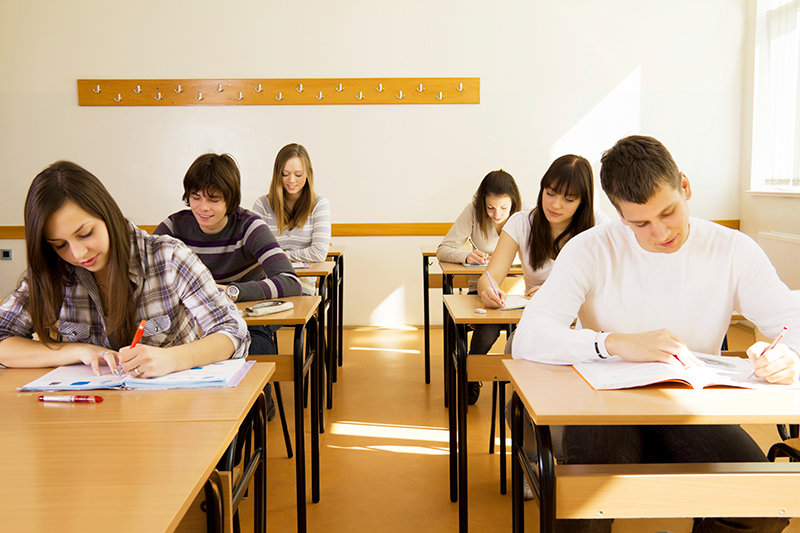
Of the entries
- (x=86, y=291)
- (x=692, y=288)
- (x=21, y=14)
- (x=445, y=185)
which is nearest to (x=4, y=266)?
(x=21, y=14)

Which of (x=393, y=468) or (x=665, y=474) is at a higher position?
(x=665, y=474)

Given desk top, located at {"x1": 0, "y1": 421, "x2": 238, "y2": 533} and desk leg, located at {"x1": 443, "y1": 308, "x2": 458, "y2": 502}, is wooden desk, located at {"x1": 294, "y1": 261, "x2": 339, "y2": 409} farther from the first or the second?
desk top, located at {"x1": 0, "y1": 421, "x2": 238, "y2": 533}

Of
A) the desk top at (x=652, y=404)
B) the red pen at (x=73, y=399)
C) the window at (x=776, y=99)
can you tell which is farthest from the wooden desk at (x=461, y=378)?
the window at (x=776, y=99)

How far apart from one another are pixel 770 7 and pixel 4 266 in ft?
21.5

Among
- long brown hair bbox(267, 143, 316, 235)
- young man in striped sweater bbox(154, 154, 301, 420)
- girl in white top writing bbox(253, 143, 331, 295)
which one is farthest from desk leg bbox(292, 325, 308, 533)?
long brown hair bbox(267, 143, 316, 235)

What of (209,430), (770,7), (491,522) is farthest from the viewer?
(770,7)

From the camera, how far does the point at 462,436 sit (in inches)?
78.7

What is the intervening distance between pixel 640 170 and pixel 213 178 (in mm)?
1626

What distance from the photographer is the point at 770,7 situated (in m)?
4.61

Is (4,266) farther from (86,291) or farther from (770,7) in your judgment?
(770,7)

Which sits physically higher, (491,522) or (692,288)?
(692,288)

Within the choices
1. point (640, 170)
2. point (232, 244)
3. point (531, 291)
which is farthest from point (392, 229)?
point (640, 170)

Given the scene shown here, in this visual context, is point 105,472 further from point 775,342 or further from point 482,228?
point 482,228

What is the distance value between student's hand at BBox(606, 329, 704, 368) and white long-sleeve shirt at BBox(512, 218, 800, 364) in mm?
117
